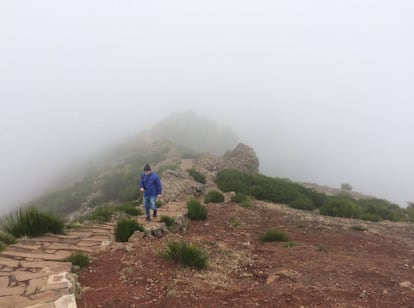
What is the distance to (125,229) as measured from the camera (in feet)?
27.8

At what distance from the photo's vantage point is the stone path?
4.99 meters

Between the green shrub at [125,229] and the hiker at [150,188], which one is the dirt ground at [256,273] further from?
the hiker at [150,188]

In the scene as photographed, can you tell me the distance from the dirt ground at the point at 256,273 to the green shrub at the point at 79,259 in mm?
139

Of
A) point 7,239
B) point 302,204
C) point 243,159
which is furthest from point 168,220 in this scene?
point 243,159

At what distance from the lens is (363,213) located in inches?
630

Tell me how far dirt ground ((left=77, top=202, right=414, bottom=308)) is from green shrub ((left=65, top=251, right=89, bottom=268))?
0.46ft

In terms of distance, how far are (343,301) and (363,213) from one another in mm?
11110

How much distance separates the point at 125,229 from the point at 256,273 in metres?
3.16

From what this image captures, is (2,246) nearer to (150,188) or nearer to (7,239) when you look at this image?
(7,239)

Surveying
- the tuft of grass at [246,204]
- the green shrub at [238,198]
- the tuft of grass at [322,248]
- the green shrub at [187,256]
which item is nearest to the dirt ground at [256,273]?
the tuft of grass at [322,248]

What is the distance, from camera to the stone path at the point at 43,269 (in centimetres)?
499

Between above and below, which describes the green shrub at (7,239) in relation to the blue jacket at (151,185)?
below

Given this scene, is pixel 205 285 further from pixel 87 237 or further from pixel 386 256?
pixel 386 256

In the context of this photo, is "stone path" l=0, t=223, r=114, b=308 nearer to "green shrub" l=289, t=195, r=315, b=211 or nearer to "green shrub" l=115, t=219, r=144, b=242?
"green shrub" l=115, t=219, r=144, b=242
